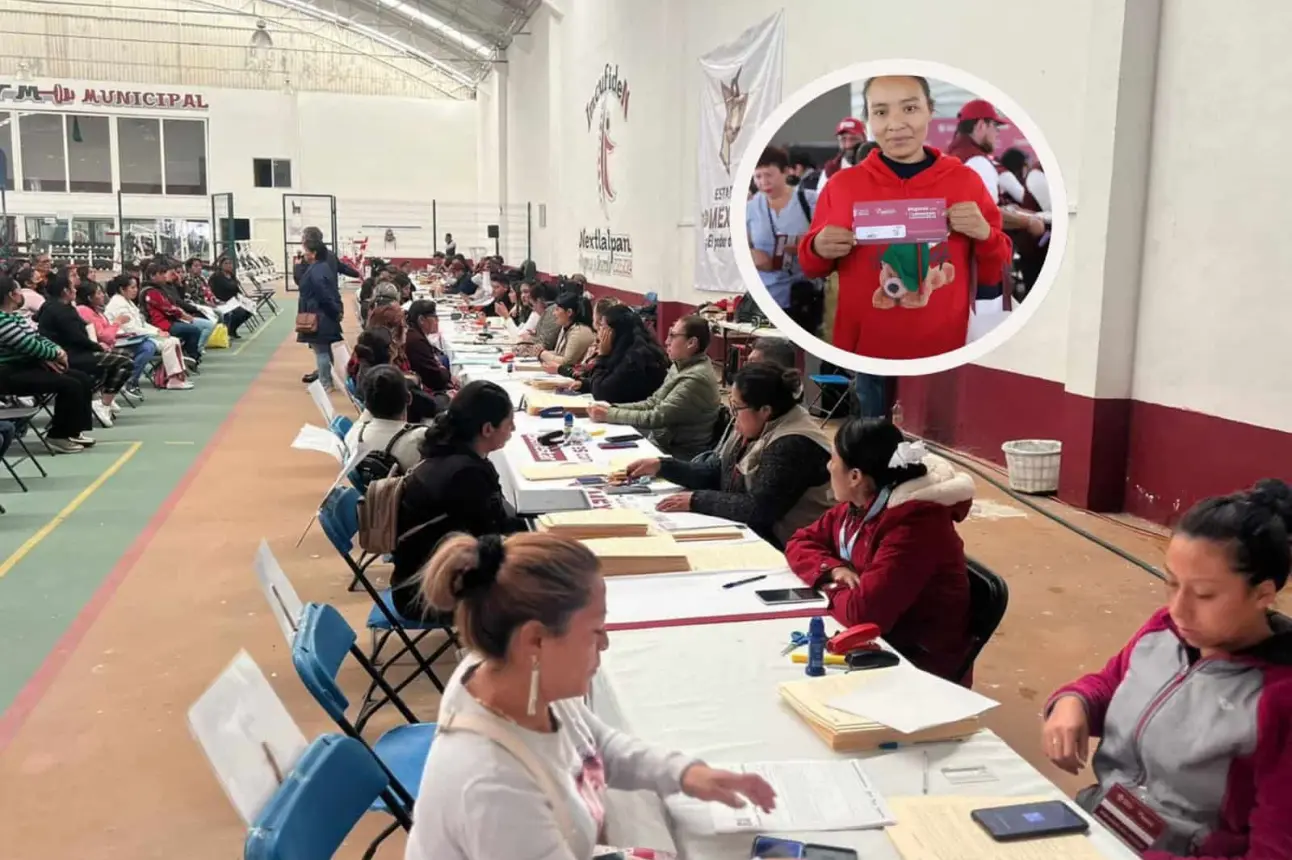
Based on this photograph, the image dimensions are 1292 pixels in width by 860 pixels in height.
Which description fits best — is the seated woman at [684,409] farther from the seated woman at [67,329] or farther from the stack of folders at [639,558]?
the seated woman at [67,329]

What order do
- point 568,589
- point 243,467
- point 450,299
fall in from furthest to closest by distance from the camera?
point 450,299
point 243,467
point 568,589

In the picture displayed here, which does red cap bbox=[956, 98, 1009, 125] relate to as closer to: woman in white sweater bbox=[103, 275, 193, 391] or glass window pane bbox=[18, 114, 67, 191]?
woman in white sweater bbox=[103, 275, 193, 391]

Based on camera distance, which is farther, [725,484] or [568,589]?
[725,484]

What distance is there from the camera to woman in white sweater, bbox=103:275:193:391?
10.1m

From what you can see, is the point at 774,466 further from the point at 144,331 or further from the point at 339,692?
the point at 144,331

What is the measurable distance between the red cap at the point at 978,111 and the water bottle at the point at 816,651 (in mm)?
1225

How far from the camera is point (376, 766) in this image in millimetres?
1792

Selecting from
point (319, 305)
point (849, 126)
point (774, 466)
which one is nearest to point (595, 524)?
point (774, 466)

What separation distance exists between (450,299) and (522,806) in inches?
541

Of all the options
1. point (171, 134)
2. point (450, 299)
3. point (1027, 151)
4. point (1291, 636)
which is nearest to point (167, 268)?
point (450, 299)

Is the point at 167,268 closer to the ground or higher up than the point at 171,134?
closer to the ground

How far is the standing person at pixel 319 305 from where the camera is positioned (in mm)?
9537

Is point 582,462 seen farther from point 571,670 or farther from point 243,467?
point 243,467

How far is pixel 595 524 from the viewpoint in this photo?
10.2ft
